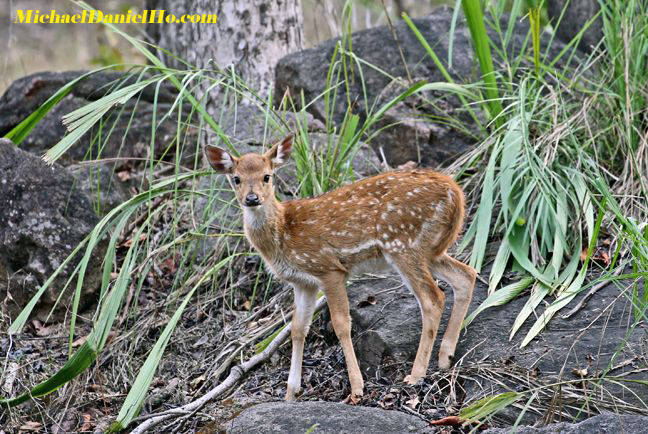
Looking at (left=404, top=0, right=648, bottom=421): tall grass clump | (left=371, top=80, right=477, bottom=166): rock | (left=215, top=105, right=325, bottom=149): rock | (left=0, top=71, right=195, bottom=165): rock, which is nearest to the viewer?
(left=404, top=0, right=648, bottom=421): tall grass clump

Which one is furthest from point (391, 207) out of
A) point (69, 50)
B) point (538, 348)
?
point (69, 50)

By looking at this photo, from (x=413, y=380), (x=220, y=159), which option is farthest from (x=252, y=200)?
(x=413, y=380)

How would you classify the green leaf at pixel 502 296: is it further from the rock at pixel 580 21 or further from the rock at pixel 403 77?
the rock at pixel 580 21

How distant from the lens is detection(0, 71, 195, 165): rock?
8586mm

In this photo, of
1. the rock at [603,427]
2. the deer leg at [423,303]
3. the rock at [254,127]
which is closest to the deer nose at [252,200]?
the deer leg at [423,303]

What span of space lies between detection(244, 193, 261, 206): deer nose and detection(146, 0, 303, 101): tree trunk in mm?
3615

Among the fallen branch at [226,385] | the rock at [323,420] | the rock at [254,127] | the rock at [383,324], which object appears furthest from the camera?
the rock at [254,127]

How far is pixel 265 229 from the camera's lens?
561 cm

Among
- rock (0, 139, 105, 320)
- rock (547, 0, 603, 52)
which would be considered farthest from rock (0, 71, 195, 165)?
rock (547, 0, 603, 52)

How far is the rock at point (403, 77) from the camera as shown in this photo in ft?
25.4

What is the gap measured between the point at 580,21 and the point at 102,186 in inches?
185

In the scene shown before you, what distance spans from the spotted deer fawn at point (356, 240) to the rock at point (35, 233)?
1691mm

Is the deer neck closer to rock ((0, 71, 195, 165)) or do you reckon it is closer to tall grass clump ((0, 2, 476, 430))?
tall grass clump ((0, 2, 476, 430))

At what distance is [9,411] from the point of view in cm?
575
